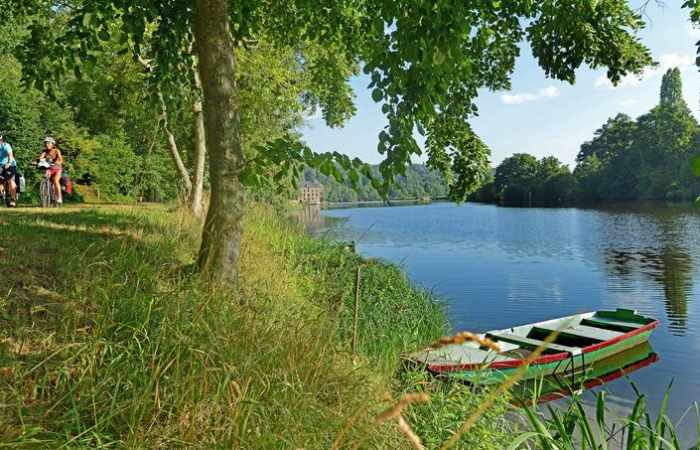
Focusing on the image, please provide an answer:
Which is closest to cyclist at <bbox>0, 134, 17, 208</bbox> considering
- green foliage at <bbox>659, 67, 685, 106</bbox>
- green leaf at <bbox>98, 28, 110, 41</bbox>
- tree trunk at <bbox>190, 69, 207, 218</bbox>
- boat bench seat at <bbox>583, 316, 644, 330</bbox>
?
tree trunk at <bbox>190, 69, 207, 218</bbox>

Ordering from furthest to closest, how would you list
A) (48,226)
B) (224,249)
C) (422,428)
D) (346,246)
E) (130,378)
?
(346,246), (48,226), (224,249), (422,428), (130,378)

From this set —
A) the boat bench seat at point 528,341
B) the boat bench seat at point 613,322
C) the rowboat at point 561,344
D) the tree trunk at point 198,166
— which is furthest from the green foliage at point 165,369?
the boat bench seat at point 613,322

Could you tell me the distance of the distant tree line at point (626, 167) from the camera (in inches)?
2734

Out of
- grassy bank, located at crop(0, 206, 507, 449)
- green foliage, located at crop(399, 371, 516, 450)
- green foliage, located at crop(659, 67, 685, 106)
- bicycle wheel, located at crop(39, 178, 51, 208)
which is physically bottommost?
green foliage, located at crop(399, 371, 516, 450)

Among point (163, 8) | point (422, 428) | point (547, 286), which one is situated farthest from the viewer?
point (547, 286)

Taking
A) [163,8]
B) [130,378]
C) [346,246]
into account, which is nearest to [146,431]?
[130,378]

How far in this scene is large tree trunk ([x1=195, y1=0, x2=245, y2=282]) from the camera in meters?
5.27

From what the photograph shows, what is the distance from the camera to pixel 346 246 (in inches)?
475

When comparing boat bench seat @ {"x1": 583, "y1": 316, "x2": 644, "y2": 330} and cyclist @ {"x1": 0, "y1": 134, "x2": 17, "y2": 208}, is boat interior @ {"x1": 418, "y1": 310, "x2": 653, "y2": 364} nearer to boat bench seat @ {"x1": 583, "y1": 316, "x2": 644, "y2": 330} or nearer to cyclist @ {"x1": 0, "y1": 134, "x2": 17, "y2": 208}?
boat bench seat @ {"x1": 583, "y1": 316, "x2": 644, "y2": 330}

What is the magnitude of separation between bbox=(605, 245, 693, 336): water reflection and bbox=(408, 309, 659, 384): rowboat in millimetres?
2234

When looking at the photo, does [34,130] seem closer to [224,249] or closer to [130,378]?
[224,249]

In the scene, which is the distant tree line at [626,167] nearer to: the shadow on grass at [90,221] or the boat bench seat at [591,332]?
the boat bench seat at [591,332]

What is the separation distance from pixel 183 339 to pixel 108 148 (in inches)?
1031

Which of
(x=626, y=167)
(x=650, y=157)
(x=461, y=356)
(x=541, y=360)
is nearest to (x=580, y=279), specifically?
(x=541, y=360)
